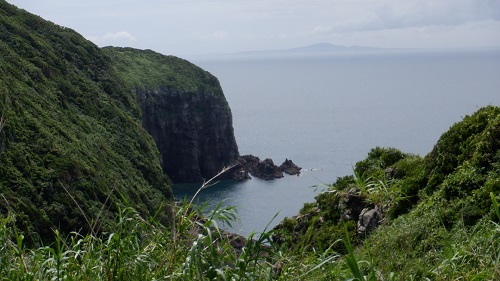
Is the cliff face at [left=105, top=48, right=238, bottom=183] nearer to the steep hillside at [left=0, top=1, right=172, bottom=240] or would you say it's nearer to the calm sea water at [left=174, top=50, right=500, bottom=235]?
the calm sea water at [left=174, top=50, right=500, bottom=235]

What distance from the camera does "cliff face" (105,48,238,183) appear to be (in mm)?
93562

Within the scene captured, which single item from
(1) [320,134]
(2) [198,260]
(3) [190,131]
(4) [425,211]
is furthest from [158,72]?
(2) [198,260]

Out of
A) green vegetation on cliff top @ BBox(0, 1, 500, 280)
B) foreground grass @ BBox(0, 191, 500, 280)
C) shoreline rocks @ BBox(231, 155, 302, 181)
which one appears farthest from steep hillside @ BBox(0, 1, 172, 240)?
shoreline rocks @ BBox(231, 155, 302, 181)

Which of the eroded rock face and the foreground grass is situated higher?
the foreground grass

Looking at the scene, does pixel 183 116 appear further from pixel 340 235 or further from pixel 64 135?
pixel 340 235

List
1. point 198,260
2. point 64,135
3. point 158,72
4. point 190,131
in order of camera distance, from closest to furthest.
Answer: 1. point 198,260
2. point 64,135
3. point 190,131
4. point 158,72

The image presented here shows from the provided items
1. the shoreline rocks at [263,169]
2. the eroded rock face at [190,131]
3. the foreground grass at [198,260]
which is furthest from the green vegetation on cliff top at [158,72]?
the foreground grass at [198,260]

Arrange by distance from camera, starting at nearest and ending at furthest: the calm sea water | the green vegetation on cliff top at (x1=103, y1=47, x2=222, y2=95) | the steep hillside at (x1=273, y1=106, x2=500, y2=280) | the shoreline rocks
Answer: the steep hillside at (x1=273, y1=106, x2=500, y2=280), the calm sea water, the shoreline rocks, the green vegetation on cliff top at (x1=103, y1=47, x2=222, y2=95)

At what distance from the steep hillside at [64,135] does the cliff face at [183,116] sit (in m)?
18.4

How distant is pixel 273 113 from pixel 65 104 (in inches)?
4520

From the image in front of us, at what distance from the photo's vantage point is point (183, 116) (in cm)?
9781

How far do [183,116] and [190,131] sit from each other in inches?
90.7

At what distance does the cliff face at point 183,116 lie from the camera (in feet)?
307

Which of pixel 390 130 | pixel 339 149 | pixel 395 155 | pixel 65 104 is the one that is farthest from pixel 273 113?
pixel 395 155
